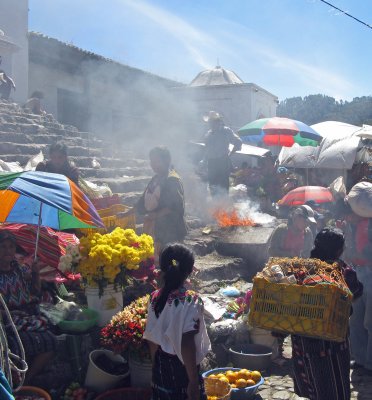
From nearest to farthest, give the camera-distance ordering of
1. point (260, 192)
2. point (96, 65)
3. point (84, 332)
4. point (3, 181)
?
point (3, 181) → point (84, 332) → point (260, 192) → point (96, 65)

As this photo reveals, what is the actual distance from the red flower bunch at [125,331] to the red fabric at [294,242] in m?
2.97

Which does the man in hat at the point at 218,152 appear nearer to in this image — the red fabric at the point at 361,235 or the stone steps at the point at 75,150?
the stone steps at the point at 75,150

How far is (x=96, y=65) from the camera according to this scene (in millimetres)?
17109

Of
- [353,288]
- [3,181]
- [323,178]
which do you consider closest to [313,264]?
[353,288]

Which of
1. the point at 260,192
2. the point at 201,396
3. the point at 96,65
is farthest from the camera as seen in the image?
the point at 96,65

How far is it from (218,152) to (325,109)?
854 inches

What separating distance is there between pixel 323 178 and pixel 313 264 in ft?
36.8

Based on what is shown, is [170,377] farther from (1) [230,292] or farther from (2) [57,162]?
(1) [230,292]

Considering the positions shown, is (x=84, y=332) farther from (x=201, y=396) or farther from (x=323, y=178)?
(x=323, y=178)

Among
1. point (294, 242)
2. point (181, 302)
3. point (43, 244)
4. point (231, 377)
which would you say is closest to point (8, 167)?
point (43, 244)

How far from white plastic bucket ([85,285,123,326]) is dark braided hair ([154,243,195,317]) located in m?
1.86

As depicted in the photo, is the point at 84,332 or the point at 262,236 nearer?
the point at 84,332

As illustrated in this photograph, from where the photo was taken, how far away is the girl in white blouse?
9.93ft

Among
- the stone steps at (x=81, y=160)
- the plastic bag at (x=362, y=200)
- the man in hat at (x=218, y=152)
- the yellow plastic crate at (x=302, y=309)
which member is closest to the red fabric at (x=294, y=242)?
the plastic bag at (x=362, y=200)
